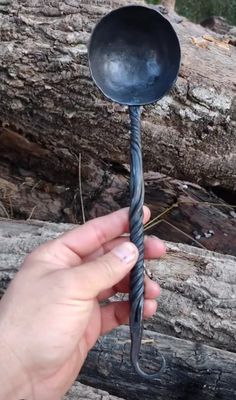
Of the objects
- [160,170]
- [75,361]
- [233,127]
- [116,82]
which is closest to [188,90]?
[233,127]

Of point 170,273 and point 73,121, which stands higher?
point 73,121

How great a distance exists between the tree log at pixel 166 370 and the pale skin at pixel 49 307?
0.20 m

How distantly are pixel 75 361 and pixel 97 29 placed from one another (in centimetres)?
70

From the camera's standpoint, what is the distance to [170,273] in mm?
1675

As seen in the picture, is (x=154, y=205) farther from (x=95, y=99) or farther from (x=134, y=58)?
(x=134, y=58)

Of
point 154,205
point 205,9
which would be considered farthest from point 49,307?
point 205,9

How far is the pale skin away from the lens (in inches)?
46.9

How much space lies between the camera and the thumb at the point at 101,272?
3.87 feet

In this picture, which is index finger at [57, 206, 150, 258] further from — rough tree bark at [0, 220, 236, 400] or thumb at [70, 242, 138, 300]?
rough tree bark at [0, 220, 236, 400]

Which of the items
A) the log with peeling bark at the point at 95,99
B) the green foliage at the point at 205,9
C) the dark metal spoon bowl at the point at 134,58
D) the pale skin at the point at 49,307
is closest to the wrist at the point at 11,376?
the pale skin at the point at 49,307

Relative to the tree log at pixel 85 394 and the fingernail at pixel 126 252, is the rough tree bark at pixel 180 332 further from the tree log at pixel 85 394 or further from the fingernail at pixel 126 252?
the fingernail at pixel 126 252

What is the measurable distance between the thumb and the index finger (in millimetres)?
113

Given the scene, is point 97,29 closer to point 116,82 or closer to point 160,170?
point 116,82

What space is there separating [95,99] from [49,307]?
2.61 feet
